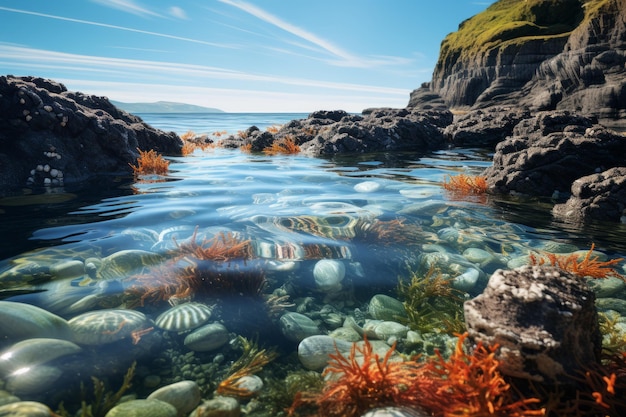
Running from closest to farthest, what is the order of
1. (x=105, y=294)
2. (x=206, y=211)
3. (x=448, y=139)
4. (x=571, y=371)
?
1. (x=571, y=371)
2. (x=105, y=294)
3. (x=206, y=211)
4. (x=448, y=139)

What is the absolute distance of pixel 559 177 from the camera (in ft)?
19.6

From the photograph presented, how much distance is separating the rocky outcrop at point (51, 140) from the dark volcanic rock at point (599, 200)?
8632 millimetres

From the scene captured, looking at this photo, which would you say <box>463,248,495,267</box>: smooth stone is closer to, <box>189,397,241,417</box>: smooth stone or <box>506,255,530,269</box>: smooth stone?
<box>506,255,530,269</box>: smooth stone

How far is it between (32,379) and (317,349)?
1560 mm

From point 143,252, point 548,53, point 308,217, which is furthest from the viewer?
point 548,53

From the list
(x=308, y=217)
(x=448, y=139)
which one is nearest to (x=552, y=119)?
(x=448, y=139)

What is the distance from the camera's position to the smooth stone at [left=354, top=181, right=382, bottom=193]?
6.30 m

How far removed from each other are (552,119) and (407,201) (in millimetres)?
7010

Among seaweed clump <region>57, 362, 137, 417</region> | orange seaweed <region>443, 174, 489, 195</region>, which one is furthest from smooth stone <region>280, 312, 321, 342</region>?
orange seaweed <region>443, 174, 489, 195</region>

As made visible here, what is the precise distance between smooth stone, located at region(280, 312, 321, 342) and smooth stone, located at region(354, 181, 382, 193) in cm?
397

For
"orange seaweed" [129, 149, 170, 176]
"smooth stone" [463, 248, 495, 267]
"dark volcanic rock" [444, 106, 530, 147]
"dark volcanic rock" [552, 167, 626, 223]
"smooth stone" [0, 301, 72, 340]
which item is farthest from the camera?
"dark volcanic rock" [444, 106, 530, 147]

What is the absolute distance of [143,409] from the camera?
167 centimetres

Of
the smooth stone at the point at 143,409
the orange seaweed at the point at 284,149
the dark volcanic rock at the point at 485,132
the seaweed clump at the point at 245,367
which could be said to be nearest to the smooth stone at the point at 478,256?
the seaweed clump at the point at 245,367

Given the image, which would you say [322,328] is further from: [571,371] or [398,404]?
[571,371]
